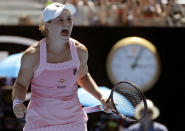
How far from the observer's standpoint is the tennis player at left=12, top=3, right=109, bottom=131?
3811mm

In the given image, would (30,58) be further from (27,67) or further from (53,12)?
(53,12)

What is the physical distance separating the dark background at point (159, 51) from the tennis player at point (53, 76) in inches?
168

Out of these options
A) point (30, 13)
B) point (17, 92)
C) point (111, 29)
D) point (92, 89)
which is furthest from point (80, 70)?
point (30, 13)

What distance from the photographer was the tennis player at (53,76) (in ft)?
12.5

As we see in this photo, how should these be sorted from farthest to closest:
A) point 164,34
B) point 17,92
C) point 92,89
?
point 164,34 → point 92,89 → point 17,92

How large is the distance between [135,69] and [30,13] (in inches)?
78.7

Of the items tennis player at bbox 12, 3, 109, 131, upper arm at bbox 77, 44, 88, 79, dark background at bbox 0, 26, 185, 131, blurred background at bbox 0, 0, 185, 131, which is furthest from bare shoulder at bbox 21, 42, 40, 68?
dark background at bbox 0, 26, 185, 131

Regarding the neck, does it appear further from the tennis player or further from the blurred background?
the blurred background

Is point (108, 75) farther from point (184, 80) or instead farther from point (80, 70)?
point (80, 70)

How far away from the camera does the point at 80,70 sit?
4.04 m

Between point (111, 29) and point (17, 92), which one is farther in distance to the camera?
point (111, 29)

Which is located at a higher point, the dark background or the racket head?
the racket head

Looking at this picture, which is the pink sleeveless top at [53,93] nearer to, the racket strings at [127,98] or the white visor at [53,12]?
the white visor at [53,12]

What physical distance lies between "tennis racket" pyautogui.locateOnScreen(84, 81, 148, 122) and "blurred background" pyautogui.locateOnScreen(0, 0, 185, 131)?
12.7 feet
